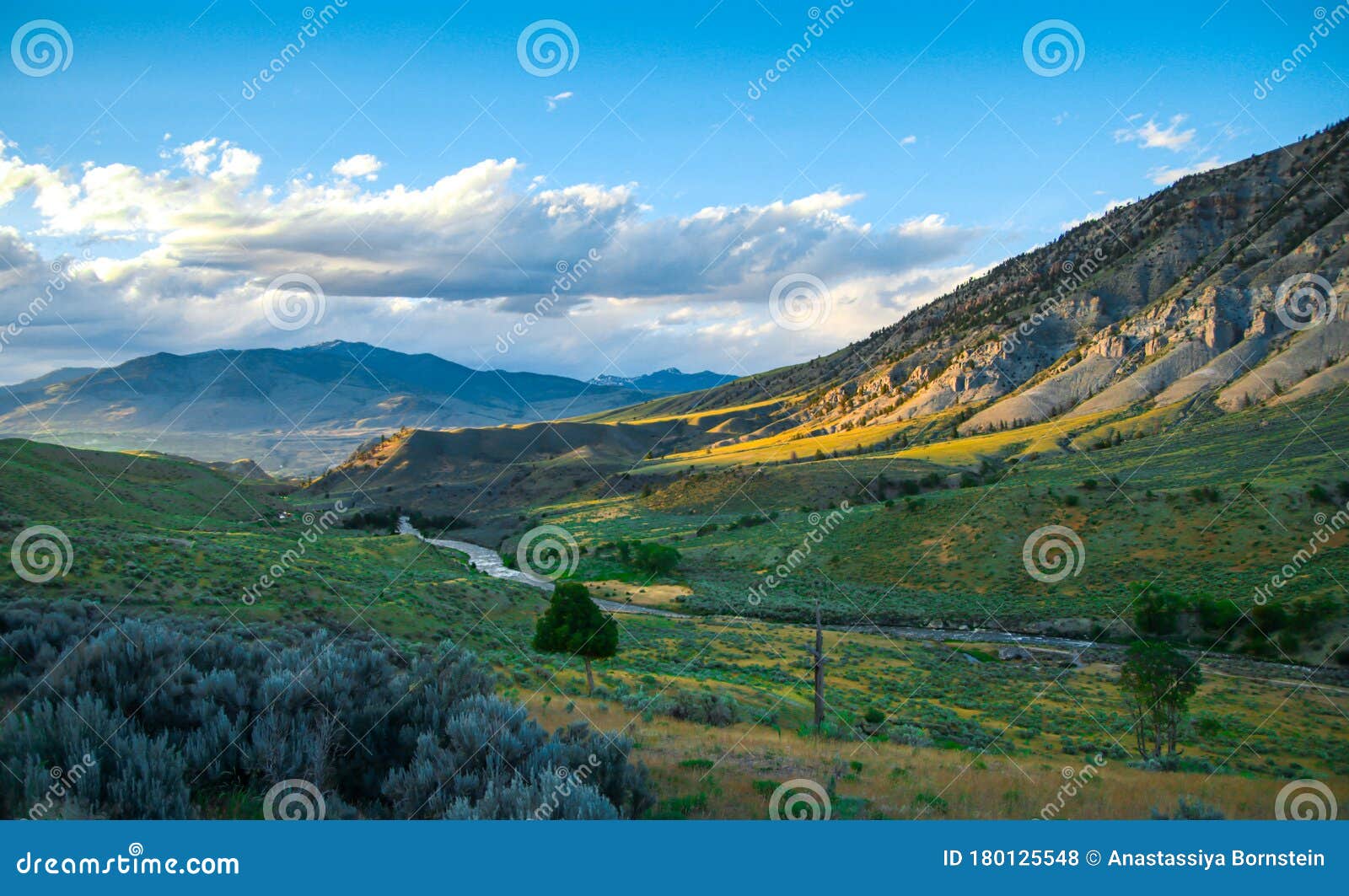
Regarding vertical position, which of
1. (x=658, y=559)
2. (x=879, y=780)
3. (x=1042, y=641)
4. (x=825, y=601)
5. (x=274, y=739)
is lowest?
(x=1042, y=641)

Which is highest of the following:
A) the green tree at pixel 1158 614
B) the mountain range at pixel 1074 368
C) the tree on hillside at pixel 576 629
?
the mountain range at pixel 1074 368

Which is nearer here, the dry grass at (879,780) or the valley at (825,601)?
the valley at (825,601)

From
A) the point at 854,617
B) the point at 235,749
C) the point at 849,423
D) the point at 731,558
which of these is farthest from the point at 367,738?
the point at 849,423

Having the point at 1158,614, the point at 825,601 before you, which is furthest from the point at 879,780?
the point at 825,601

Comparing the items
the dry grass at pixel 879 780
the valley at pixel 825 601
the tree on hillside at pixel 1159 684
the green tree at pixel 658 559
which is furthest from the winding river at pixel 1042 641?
the dry grass at pixel 879 780

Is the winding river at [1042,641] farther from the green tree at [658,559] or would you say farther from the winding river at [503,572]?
the green tree at [658,559]

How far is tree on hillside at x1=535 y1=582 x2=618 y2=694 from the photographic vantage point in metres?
23.7

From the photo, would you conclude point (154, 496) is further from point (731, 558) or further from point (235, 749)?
point (235, 749)

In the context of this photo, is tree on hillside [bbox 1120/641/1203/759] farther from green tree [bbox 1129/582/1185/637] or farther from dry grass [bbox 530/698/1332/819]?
green tree [bbox 1129/582/1185/637]

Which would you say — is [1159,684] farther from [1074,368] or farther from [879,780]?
[1074,368]

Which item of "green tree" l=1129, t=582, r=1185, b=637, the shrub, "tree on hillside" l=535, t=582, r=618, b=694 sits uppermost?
the shrub

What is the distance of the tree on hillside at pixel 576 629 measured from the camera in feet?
77.7

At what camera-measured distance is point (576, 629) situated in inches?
949

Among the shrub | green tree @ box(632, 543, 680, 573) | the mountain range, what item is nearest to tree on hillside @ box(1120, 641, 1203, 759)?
the shrub
